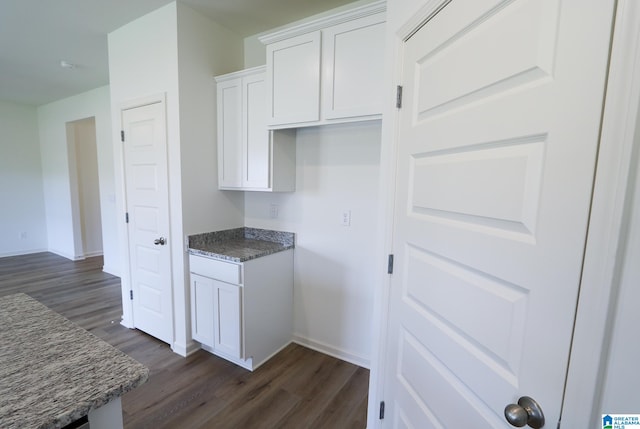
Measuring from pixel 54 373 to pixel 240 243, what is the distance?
5.97ft

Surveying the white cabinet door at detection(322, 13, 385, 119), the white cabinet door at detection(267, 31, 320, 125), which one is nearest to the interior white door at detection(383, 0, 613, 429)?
the white cabinet door at detection(322, 13, 385, 119)

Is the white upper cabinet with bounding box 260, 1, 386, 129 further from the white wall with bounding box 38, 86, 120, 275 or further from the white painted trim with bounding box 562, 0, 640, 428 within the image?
the white wall with bounding box 38, 86, 120, 275

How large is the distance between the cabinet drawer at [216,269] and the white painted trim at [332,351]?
934 mm

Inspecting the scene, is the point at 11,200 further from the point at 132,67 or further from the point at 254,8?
the point at 254,8

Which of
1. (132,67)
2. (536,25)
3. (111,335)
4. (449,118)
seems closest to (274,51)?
(132,67)

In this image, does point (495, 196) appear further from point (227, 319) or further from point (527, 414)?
point (227, 319)

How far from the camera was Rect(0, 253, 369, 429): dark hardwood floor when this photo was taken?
1.74m

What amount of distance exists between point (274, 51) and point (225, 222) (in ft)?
4.92

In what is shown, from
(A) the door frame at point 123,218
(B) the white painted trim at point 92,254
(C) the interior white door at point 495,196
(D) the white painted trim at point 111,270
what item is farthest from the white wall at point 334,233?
(B) the white painted trim at point 92,254

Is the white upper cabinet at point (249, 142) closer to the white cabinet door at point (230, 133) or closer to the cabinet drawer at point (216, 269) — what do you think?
the white cabinet door at point (230, 133)

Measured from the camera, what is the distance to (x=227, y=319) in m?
2.15

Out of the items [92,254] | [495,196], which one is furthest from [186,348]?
[92,254]

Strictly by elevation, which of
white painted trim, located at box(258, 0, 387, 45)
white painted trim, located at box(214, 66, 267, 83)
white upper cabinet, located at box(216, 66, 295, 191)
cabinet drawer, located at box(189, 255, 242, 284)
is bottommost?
cabinet drawer, located at box(189, 255, 242, 284)

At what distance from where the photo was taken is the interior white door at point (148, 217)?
2365 mm
